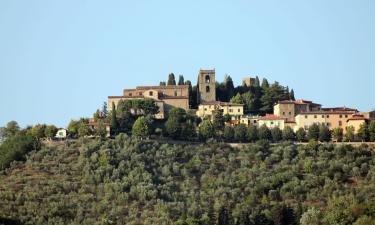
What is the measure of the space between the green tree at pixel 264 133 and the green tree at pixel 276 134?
40 cm

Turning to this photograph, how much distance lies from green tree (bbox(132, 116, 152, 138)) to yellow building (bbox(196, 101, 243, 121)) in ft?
25.8

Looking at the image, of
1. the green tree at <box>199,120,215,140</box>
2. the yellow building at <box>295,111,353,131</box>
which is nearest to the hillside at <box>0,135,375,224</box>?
the green tree at <box>199,120,215,140</box>

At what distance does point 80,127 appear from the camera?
95688mm

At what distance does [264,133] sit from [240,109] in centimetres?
736

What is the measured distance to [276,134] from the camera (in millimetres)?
96125

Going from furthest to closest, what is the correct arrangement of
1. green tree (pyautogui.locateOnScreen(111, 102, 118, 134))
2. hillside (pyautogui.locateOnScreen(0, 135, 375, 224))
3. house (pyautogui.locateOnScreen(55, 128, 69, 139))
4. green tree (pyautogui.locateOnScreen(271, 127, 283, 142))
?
green tree (pyautogui.locateOnScreen(111, 102, 118, 134))
house (pyautogui.locateOnScreen(55, 128, 69, 139))
green tree (pyautogui.locateOnScreen(271, 127, 283, 142))
hillside (pyautogui.locateOnScreen(0, 135, 375, 224))

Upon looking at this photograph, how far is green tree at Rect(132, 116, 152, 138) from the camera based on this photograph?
9494 centimetres

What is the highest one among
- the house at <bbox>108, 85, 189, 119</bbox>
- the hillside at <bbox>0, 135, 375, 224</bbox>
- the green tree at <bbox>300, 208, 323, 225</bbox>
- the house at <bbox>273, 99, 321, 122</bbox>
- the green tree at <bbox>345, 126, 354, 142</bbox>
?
the house at <bbox>108, 85, 189, 119</bbox>

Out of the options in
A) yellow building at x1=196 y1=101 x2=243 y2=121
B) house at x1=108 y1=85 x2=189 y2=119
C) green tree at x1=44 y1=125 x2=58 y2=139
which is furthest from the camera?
house at x1=108 y1=85 x2=189 y2=119

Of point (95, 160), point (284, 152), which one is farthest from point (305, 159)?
point (95, 160)

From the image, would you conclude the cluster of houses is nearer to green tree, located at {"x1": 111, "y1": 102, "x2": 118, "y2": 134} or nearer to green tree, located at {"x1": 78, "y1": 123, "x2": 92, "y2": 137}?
green tree, located at {"x1": 111, "y1": 102, "x2": 118, "y2": 134}

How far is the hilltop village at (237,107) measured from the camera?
323ft

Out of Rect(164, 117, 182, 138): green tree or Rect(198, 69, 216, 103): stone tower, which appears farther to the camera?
Rect(198, 69, 216, 103): stone tower

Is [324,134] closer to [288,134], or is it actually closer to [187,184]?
[288,134]
